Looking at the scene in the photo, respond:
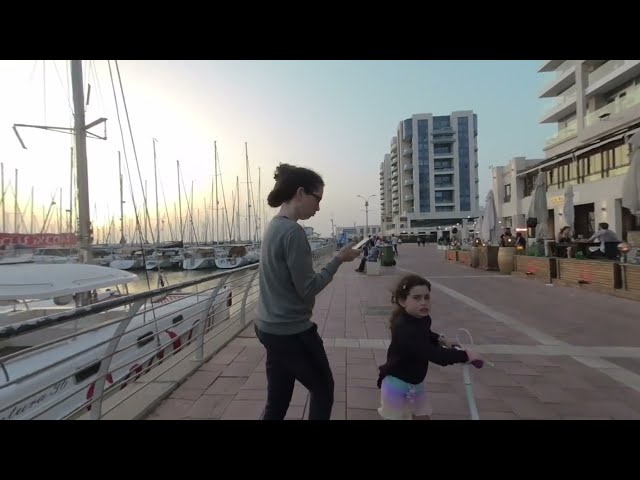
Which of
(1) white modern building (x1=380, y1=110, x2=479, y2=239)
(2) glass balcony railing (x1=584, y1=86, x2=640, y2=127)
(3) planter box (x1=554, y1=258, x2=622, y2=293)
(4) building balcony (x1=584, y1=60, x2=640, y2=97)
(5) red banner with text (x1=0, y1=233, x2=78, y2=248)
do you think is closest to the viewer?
(3) planter box (x1=554, y1=258, x2=622, y2=293)

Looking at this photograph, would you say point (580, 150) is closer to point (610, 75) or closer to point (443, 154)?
point (610, 75)

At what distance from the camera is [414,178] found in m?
107

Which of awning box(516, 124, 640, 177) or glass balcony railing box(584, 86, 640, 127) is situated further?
glass balcony railing box(584, 86, 640, 127)

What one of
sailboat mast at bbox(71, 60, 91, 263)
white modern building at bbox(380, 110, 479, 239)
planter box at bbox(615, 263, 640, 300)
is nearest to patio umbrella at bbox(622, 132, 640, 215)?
planter box at bbox(615, 263, 640, 300)

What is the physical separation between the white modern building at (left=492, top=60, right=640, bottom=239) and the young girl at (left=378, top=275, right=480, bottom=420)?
20432mm

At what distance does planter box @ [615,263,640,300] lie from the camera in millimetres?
8086

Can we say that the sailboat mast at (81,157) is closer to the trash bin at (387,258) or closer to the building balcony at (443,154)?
the trash bin at (387,258)

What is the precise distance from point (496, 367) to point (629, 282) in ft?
19.4

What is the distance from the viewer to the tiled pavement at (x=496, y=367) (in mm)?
3352

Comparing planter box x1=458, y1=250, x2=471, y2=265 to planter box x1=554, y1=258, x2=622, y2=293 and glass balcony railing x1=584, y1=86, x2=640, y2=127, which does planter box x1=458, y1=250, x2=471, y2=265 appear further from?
glass balcony railing x1=584, y1=86, x2=640, y2=127

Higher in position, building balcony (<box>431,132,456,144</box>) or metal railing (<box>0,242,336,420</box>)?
building balcony (<box>431,132,456,144</box>)
